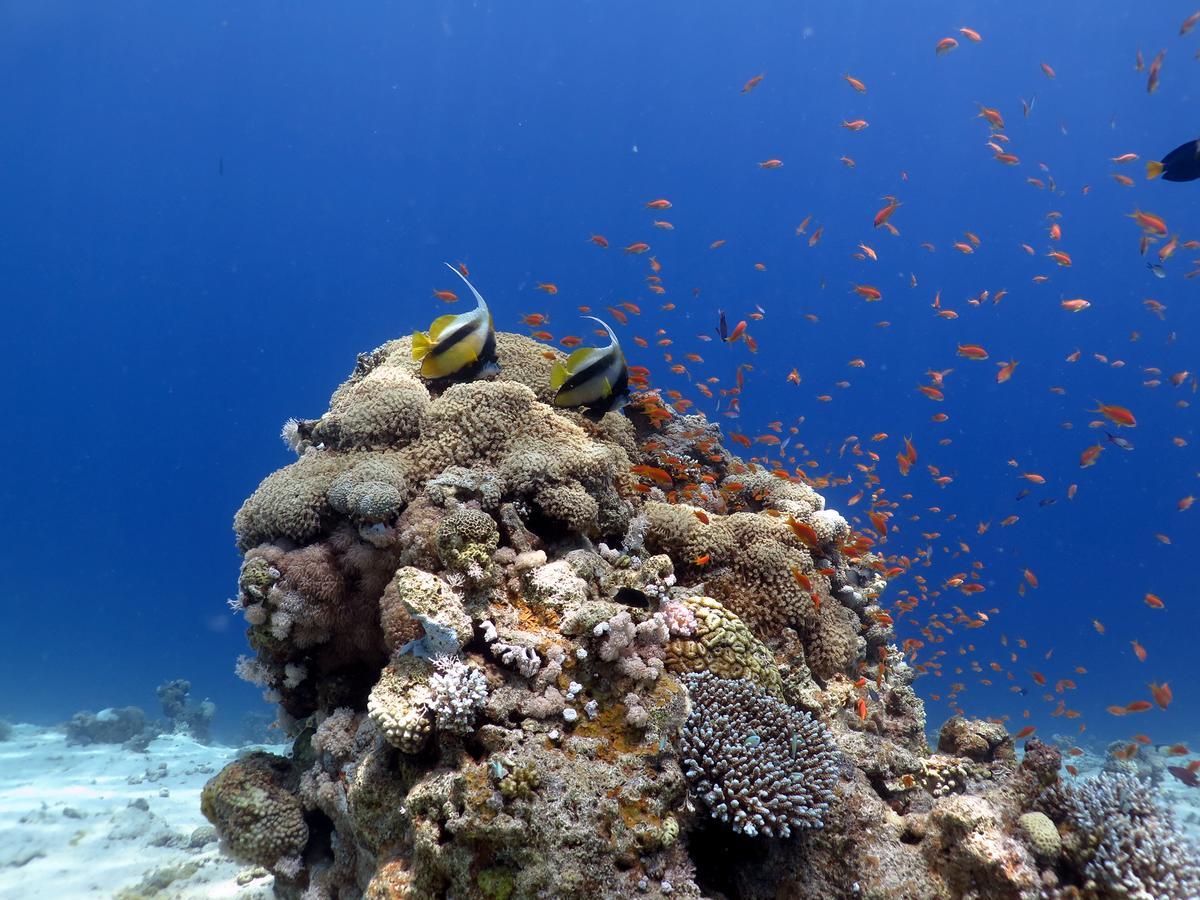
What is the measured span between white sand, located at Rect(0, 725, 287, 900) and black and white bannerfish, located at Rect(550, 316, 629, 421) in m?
6.76

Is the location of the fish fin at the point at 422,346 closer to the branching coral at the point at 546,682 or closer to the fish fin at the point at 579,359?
the branching coral at the point at 546,682

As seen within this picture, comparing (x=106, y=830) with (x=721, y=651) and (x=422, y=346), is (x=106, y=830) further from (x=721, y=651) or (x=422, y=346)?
(x=721, y=651)

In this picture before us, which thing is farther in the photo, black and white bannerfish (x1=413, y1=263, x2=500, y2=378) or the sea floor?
the sea floor

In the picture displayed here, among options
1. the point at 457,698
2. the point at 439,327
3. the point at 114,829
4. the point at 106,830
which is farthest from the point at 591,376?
the point at 106,830

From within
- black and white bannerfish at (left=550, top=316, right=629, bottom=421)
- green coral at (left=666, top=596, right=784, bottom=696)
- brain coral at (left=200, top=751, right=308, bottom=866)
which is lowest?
brain coral at (left=200, top=751, right=308, bottom=866)

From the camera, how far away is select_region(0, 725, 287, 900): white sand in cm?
815

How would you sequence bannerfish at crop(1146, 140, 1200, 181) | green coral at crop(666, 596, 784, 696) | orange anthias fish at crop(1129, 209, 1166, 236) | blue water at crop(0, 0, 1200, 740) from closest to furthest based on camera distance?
green coral at crop(666, 596, 784, 696)
bannerfish at crop(1146, 140, 1200, 181)
orange anthias fish at crop(1129, 209, 1166, 236)
blue water at crop(0, 0, 1200, 740)

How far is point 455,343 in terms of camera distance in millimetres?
4656

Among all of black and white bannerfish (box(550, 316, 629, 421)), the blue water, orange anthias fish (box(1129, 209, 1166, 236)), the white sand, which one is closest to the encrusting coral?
black and white bannerfish (box(550, 316, 629, 421))

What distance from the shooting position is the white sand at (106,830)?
815 centimetres

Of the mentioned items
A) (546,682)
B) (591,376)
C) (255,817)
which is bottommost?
(255,817)

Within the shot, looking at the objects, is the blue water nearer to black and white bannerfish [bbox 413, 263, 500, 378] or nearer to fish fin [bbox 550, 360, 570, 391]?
fish fin [bbox 550, 360, 570, 391]

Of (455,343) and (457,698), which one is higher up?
(455,343)

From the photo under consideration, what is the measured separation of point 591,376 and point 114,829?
1151 centimetres
